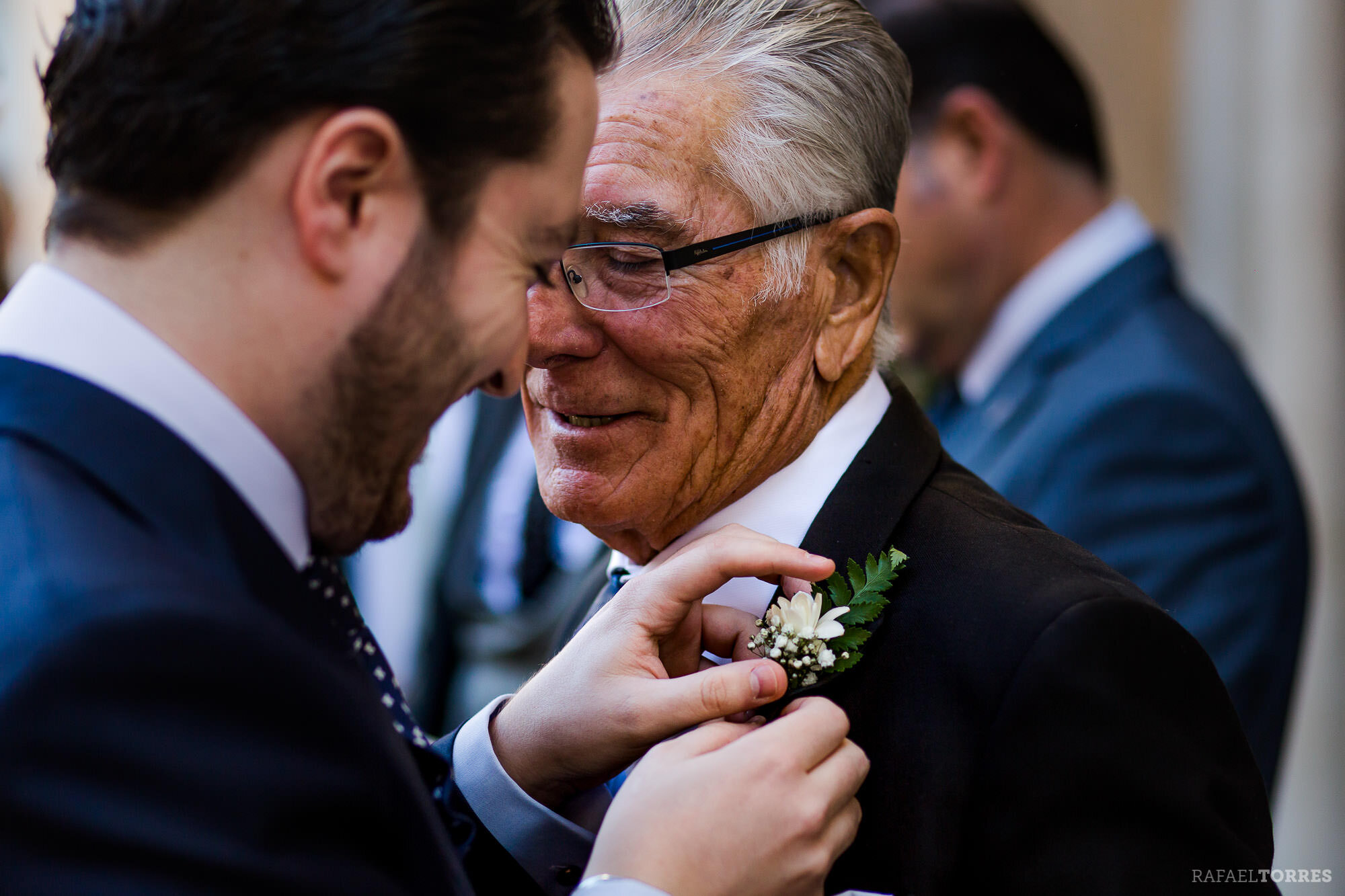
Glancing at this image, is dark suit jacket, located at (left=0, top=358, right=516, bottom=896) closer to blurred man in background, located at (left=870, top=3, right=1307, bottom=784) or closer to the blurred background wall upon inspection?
blurred man in background, located at (left=870, top=3, right=1307, bottom=784)

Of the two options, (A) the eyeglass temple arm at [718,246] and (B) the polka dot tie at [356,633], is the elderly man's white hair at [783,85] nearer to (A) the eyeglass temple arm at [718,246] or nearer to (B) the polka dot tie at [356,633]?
(A) the eyeglass temple arm at [718,246]

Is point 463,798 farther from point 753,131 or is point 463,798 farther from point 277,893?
point 753,131

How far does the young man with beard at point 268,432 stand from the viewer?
1019 mm

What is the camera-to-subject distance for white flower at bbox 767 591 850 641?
1.61 metres

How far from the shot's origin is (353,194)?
124 cm

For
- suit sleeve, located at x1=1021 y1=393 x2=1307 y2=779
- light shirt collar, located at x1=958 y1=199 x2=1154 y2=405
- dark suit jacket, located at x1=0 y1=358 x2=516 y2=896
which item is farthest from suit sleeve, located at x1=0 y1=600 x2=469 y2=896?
light shirt collar, located at x1=958 y1=199 x2=1154 y2=405

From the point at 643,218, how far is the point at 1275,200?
4414mm

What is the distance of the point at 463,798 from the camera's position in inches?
73.7

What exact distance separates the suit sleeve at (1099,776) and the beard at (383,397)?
80cm

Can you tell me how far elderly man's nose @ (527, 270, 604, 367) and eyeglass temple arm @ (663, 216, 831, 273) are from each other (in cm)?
15

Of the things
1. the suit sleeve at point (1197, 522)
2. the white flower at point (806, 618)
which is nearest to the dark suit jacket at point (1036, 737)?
the white flower at point (806, 618)

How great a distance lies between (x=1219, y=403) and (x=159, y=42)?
2.91 meters

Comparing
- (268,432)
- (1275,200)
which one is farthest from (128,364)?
(1275,200)

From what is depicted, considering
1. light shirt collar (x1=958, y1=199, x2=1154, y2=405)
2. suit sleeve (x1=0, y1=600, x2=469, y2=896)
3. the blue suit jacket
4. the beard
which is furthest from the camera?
light shirt collar (x1=958, y1=199, x2=1154, y2=405)
